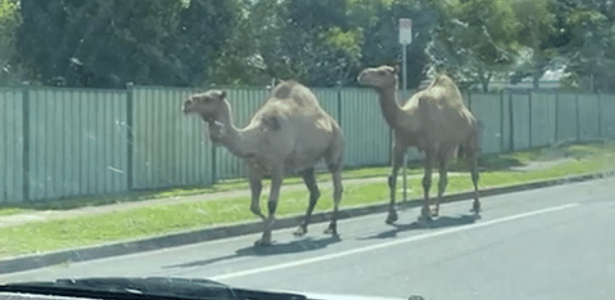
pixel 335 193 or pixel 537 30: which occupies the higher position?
pixel 537 30

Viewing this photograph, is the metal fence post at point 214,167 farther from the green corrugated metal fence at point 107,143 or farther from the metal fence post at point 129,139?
the metal fence post at point 129,139

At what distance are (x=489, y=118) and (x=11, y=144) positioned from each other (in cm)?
772

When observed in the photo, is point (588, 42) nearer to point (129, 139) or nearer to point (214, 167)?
point (214, 167)

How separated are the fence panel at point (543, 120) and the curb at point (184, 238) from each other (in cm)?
306

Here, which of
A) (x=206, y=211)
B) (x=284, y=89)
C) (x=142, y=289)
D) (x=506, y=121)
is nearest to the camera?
(x=142, y=289)

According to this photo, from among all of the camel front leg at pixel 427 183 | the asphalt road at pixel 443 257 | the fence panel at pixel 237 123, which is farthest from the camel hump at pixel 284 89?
the camel front leg at pixel 427 183

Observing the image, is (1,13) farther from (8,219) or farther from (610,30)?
(610,30)

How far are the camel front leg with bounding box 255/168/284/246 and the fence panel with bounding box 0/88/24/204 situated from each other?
193 inches

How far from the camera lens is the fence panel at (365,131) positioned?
10.8 meters

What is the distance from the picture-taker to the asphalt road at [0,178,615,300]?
17.5 ft

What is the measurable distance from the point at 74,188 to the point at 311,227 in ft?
13.8

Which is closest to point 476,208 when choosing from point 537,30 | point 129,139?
point 129,139

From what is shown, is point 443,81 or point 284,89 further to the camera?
point 443,81

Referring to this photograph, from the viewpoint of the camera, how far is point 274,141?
36.4 feet
